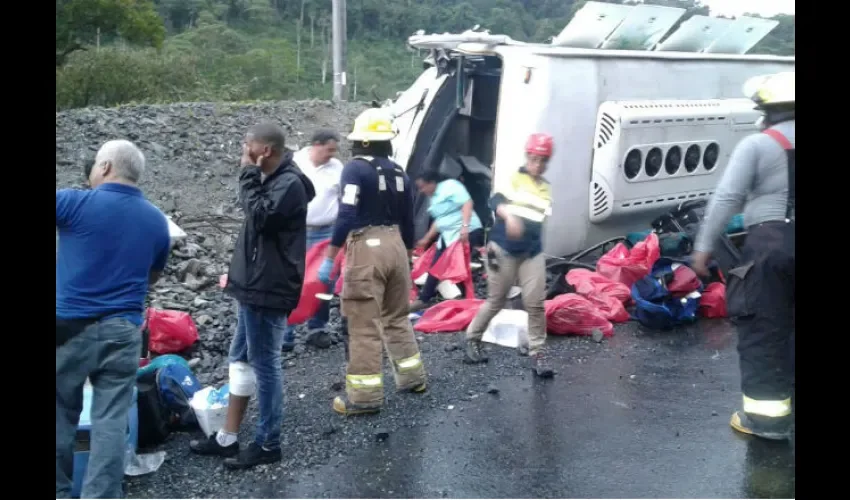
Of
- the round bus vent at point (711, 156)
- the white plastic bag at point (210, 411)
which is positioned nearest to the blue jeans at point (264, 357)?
the white plastic bag at point (210, 411)

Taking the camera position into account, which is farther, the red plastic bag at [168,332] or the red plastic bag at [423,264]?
the red plastic bag at [423,264]

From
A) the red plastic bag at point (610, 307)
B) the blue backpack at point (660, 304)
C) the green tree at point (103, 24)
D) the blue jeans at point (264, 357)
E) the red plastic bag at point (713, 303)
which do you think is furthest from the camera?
the green tree at point (103, 24)

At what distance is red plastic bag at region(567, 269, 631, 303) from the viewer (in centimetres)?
693

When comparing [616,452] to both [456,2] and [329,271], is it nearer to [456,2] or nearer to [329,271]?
[329,271]

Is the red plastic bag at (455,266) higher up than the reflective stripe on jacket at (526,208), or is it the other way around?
the reflective stripe on jacket at (526,208)

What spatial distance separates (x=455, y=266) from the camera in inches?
273

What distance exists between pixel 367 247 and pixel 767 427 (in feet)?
7.79

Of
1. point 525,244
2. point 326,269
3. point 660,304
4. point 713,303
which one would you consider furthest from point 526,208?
point 713,303

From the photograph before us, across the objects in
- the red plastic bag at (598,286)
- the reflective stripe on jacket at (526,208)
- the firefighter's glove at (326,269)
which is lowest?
the red plastic bag at (598,286)

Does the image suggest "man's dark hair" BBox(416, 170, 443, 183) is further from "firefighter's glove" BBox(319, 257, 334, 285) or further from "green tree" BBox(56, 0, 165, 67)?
"green tree" BBox(56, 0, 165, 67)

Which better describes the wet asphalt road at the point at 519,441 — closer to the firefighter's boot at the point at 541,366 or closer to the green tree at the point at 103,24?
the firefighter's boot at the point at 541,366

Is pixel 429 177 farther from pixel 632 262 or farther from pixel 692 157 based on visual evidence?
pixel 692 157

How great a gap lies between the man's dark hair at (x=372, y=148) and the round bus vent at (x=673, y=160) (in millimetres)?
3582

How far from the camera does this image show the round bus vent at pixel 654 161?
7.44 m
